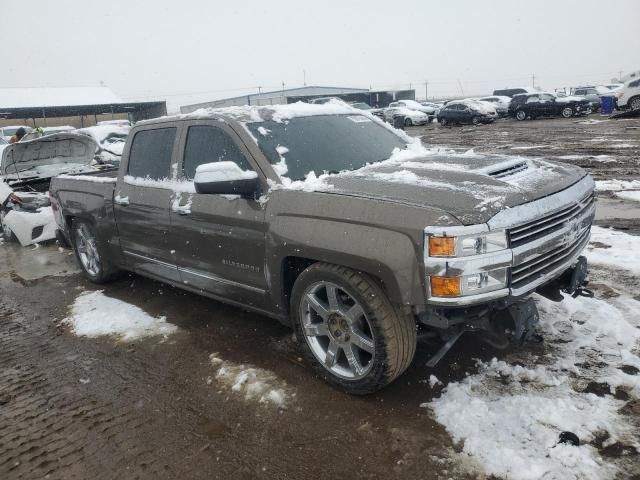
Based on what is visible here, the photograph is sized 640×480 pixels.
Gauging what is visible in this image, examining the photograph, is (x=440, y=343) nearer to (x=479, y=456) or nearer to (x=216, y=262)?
(x=479, y=456)

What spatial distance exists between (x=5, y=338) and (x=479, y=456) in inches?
164

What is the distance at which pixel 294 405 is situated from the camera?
2953 millimetres

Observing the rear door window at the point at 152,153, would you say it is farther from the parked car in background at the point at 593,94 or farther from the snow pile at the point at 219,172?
the parked car in background at the point at 593,94

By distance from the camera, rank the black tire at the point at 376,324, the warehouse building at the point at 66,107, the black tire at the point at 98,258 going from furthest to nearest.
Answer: the warehouse building at the point at 66,107
the black tire at the point at 98,258
the black tire at the point at 376,324

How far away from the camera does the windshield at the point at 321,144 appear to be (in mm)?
3324

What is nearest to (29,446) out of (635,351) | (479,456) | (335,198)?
(335,198)

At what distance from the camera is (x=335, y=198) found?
279 cm

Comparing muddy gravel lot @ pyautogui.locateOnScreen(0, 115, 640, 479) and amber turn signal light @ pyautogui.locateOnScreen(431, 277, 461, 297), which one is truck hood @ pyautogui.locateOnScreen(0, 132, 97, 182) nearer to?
muddy gravel lot @ pyautogui.locateOnScreen(0, 115, 640, 479)

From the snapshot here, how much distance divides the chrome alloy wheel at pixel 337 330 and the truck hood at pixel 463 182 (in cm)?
65

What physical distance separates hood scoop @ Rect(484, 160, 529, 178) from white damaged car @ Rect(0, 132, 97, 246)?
6.40 metres

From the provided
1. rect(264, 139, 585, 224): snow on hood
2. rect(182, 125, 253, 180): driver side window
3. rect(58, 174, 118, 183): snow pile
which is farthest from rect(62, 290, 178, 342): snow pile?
rect(264, 139, 585, 224): snow on hood

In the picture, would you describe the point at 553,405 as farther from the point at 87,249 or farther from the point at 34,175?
the point at 34,175

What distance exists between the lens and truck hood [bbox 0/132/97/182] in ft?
28.4

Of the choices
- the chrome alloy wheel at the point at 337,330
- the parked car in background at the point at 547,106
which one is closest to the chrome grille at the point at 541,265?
the chrome alloy wheel at the point at 337,330
